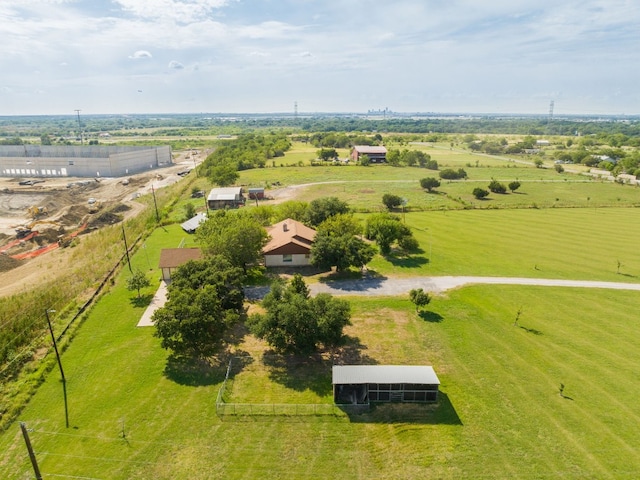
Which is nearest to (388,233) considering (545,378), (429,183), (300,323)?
(300,323)

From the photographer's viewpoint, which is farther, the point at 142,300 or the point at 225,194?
the point at 225,194

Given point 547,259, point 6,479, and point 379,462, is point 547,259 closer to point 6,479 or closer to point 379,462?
point 379,462

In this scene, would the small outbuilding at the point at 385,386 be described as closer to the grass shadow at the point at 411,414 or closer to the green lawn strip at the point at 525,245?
the grass shadow at the point at 411,414

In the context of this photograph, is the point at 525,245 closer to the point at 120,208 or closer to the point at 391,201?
the point at 391,201

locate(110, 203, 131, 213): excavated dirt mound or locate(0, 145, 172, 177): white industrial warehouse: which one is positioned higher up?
locate(0, 145, 172, 177): white industrial warehouse

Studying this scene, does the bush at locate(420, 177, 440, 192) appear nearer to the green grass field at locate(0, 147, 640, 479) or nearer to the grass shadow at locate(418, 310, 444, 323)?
the green grass field at locate(0, 147, 640, 479)

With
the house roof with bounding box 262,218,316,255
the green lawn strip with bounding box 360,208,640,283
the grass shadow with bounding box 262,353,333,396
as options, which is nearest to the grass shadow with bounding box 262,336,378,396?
the grass shadow with bounding box 262,353,333,396
